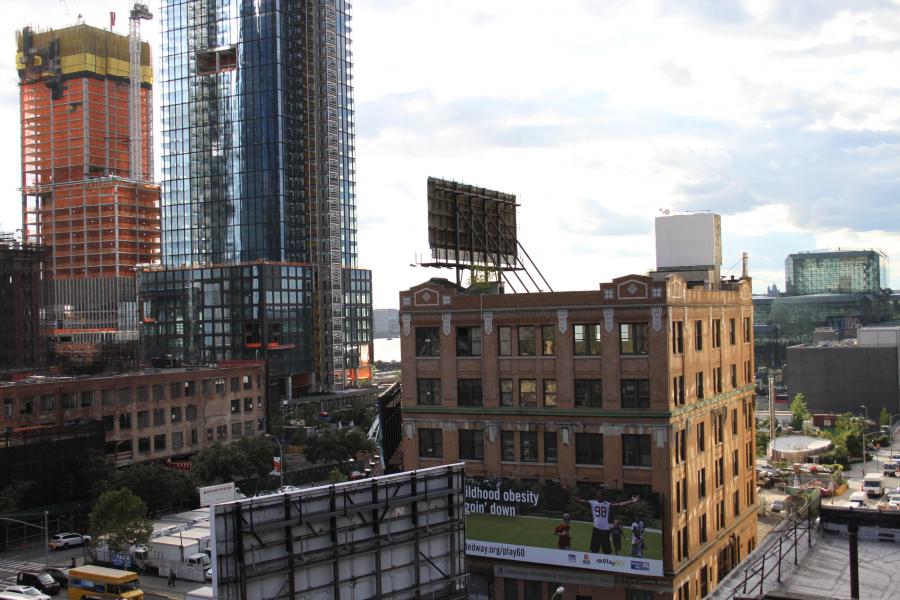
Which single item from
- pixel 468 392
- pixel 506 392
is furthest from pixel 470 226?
pixel 506 392

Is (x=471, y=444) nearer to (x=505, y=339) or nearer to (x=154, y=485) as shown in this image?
(x=505, y=339)

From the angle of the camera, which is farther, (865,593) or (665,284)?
(665,284)

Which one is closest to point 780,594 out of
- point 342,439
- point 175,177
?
point 342,439

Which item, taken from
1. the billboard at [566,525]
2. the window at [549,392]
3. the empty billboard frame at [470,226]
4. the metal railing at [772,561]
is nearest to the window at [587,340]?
the window at [549,392]

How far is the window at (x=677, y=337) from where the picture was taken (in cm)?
5047

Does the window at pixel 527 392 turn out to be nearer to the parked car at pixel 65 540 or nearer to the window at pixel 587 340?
the window at pixel 587 340

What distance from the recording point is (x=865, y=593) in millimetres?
34844

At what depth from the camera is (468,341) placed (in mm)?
54844

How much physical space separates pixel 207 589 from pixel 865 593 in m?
36.5

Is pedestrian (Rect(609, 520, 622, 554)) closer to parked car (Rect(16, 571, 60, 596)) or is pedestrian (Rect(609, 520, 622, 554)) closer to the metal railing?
the metal railing

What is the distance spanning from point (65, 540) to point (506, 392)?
47145 mm

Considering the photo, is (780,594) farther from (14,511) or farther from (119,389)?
(119,389)

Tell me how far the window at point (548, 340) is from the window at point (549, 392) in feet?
5.25

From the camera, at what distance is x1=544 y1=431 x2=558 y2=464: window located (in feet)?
171
